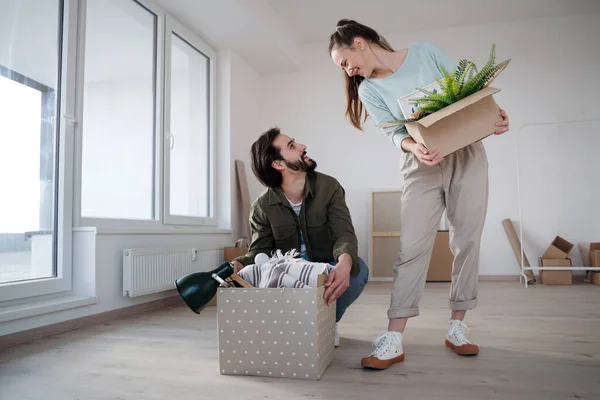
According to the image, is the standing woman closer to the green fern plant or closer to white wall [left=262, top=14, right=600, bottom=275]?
the green fern plant

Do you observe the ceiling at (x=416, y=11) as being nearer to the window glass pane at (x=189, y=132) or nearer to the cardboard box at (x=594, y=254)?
the window glass pane at (x=189, y=132)

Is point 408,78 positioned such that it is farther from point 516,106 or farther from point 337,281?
point 516,106

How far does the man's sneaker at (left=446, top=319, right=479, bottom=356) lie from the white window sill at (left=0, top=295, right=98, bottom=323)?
1.83 metres

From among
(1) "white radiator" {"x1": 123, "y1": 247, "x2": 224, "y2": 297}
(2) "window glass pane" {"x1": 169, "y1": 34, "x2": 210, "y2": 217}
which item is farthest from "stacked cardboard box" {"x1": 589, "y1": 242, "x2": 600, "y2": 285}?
(2) "window glass pane" {"x1": 169, "y1": 34, "x2": 210, "y2": 217}

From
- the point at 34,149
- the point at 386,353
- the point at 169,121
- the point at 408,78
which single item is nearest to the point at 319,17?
the point at 169,121

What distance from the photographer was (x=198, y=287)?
1438 mm

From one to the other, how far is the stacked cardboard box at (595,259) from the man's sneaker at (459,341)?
2933 mm

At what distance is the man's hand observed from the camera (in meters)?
1.53

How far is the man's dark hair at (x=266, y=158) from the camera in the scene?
6.07 ft

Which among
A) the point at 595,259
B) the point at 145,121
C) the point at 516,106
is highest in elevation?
the point at 516,106

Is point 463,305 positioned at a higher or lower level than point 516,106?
lower

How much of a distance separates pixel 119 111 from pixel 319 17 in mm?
2299

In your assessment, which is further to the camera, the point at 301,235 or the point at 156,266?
the point at 156,266

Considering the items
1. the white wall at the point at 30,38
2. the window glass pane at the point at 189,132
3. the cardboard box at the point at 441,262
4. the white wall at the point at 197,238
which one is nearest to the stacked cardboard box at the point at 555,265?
the cardboard box at the point at 441,262
